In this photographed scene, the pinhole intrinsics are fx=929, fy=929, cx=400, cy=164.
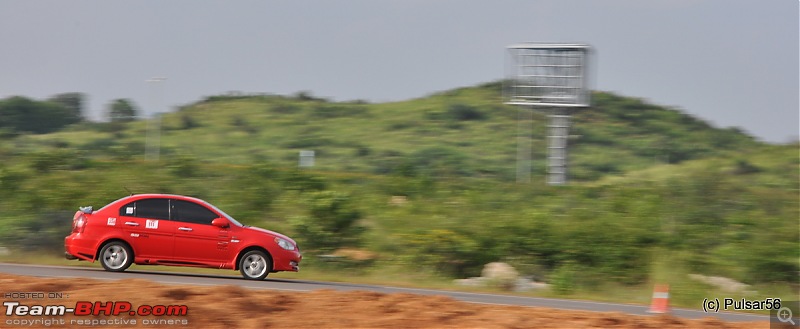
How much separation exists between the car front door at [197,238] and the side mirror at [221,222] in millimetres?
57

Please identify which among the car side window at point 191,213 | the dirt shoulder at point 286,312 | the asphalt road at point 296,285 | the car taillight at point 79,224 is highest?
the car side window at point 191,213

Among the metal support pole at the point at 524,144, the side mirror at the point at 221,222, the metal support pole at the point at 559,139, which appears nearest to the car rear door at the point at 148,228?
the side mirror at the point at 221,222

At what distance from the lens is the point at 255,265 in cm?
1709

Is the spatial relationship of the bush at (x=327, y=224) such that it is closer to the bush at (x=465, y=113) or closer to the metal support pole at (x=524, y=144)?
the metal support pole at (x=524, y=144)

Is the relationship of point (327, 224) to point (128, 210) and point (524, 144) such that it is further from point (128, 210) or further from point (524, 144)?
point (524, 144)

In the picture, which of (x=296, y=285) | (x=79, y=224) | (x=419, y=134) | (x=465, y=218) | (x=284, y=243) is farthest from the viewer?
(x=419, y=134)

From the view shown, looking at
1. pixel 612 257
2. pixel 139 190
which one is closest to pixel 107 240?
pixel 139 190

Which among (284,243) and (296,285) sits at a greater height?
(284,243)

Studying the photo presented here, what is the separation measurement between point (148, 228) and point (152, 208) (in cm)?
38

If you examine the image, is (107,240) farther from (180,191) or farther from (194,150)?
(194,150)

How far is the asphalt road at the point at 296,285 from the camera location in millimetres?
16438

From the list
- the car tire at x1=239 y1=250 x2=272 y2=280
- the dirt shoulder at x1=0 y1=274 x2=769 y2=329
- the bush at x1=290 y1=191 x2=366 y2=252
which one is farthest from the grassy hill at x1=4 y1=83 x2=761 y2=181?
the dirt shoulder at x1=0 y1=274 x2=769 y2=329

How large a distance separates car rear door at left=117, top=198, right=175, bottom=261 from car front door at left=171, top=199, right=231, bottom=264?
14cm

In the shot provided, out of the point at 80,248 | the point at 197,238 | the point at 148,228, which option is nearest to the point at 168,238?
the point at 148,228
